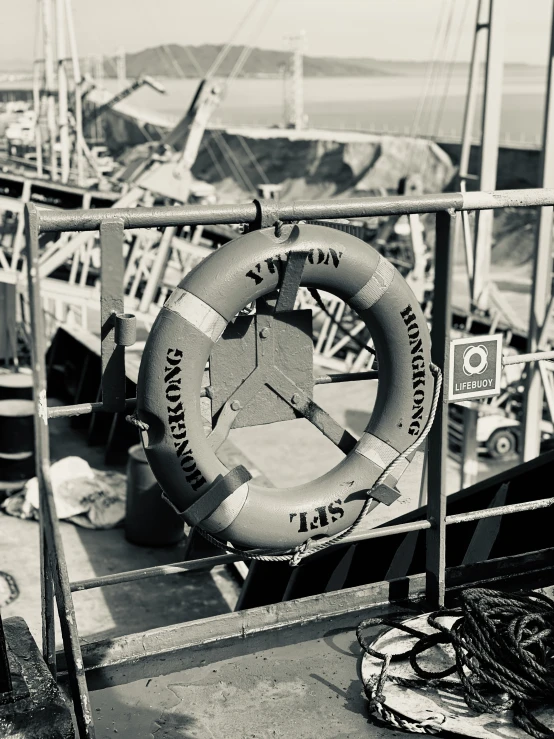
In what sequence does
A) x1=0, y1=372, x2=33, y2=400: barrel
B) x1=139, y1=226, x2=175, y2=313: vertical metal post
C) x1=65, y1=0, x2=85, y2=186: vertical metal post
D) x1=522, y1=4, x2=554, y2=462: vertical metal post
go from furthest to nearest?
x1=65, y1=0, x2=85, y2=186: vertical metal post < x1=139, y1=226, x2=175, y2=313: vertical metal post < x1=522, y1=4, x2=554, y2=462: vertical metal post < x1=0, y1=372, x2=33, y2=400: barrel

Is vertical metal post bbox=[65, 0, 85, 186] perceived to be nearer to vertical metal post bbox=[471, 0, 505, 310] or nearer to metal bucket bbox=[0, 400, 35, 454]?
vertical metal post bbox=[471, 0, 505, 310]

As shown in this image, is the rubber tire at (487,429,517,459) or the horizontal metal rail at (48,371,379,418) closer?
the horizontal metal rail at (48,371,379,418)

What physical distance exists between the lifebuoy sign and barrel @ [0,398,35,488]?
250 inches

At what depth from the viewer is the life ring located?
2.26 metres

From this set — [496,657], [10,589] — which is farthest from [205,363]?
[10,589]

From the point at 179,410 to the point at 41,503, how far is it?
1.36 feet

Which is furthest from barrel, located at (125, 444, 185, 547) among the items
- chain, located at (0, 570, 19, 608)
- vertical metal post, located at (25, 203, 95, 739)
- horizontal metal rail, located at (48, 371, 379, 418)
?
vertical metal post, located at (25, 203, 95, 739)

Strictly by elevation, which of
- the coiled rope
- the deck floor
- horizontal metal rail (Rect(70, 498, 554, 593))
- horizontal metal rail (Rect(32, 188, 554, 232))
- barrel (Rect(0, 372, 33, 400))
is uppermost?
horizontal metal rail (Rect(32, 188, 554, 232))

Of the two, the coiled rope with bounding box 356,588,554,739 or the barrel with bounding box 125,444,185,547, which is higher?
A: the coiled rope with bounding box 356,588,554,739

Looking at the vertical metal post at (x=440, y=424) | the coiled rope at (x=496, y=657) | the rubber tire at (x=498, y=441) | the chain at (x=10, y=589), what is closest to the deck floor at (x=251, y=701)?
the coiled rope at (x=496, y=657)

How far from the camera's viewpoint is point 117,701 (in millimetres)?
2357

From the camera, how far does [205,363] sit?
2.30 m

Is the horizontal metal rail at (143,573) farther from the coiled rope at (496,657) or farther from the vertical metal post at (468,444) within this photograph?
the vertical metal post at (468,444)

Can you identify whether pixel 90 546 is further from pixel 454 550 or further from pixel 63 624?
pixel 63 624
